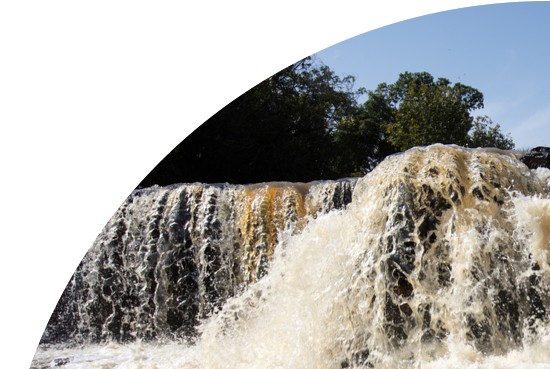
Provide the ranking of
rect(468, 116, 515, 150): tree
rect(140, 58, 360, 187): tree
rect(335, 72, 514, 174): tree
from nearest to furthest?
1. rect(468, 116, 515, 150): tree
2. rect(335, 72, 514, 174): tree
3. rect(140, 58, 360, 187): tree

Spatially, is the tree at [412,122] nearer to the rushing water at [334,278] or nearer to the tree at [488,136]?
the tree at [488,136]

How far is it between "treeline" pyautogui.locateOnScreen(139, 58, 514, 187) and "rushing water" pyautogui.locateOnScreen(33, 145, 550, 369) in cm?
24

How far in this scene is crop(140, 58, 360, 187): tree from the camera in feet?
14.1

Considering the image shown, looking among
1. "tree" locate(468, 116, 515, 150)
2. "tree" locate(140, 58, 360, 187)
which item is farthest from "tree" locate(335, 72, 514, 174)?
"tree" locate(140, 58, 360, 187)

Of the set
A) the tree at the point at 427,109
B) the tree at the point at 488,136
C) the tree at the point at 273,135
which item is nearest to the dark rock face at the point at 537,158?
the tree at the point at 488,136

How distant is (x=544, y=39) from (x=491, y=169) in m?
0.71

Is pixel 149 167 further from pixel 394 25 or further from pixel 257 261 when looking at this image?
pixel 394 25

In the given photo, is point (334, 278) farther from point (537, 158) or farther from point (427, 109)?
point (537, 158)

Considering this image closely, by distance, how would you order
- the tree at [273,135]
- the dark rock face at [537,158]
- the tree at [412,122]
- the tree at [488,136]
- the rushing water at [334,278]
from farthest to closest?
the tree at [273,135]
the dark rock face at [537,158]
the tree at [412,122]
the tree at [488,136]
the rushing water at [334,278]

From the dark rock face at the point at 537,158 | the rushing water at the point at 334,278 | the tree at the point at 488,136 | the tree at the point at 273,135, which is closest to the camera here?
the rushing water at the point at 334,278

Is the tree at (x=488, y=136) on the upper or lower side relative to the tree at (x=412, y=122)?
lower

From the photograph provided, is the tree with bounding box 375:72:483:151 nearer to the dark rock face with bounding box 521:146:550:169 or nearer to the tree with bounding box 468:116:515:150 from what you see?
the tree with bounding box 468:116:515:150

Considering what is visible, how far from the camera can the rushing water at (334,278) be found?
280 cm

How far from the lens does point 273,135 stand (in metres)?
5.36
